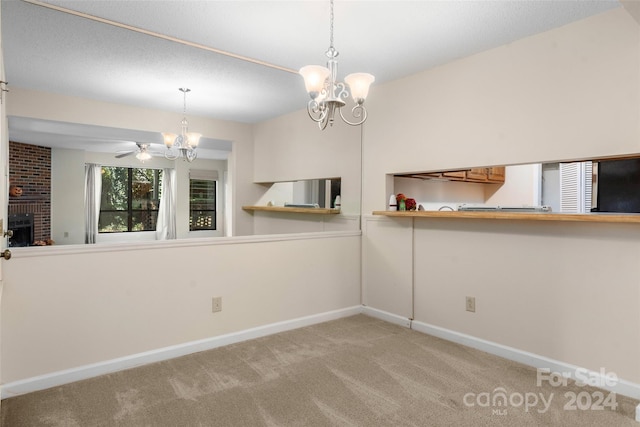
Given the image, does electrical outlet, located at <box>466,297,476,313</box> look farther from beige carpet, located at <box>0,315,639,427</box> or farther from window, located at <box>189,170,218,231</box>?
window, located at <box>189,170,218,231</box>

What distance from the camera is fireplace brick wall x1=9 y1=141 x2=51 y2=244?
226 centimetres

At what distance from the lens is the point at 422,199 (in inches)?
156

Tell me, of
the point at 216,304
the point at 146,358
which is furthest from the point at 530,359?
the point at 146,358

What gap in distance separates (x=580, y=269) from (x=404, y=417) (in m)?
1.47

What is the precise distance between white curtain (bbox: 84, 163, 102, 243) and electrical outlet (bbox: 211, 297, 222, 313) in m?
0.96

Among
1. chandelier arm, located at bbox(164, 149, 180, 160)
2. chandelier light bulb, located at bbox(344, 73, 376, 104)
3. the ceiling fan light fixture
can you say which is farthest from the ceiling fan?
chandelier light bulb, located at bbox(344, 73, 376, 104)

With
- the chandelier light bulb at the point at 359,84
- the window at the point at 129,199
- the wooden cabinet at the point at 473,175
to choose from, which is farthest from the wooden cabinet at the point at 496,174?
the window at the point at 129,199

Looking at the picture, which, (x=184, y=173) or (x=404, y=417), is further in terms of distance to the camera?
(x=184, y=173)

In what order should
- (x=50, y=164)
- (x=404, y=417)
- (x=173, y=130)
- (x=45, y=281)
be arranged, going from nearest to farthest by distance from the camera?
(x=404, y=417) → (x=45, y=281) → (x=50, y=164) → (x=173, y=130)

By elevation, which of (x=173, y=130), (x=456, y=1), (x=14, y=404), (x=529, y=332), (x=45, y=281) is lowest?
(x=14, y=404)

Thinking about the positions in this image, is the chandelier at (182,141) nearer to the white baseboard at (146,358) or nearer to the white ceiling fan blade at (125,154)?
the white ceiling fan blade at (125,154)

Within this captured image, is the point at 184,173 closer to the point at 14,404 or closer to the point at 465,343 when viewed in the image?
the point at 14,404

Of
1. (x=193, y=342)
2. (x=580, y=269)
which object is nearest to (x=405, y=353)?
(x=580, y=269)

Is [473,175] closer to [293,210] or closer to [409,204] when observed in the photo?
[409,204]
